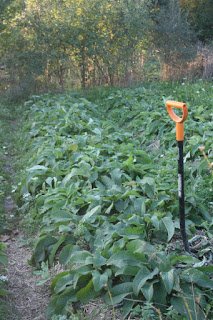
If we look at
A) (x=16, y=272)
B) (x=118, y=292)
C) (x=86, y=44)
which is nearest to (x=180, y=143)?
(x=118, y=292)

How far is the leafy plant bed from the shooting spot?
3473 mm

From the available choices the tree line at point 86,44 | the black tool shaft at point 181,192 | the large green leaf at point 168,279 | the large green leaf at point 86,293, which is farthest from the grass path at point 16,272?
the tree line at point 86,44

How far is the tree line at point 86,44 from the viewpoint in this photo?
565 inches

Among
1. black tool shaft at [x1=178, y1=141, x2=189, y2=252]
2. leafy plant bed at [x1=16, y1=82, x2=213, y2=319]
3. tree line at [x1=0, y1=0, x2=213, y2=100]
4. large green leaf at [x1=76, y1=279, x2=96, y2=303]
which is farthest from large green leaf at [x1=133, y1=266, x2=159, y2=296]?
tree line at [x1=0, y1=0, x2=213, y2=100]

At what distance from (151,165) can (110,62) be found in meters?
9.48

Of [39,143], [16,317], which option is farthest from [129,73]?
[16,317]

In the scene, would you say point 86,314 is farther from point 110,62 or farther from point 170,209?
point 110,62

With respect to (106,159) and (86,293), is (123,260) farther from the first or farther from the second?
(106,159)

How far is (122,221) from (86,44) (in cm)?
1081

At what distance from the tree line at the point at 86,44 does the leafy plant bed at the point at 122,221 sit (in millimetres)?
6961

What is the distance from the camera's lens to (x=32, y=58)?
14.4m

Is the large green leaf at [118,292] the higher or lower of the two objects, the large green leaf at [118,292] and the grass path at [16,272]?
the higher

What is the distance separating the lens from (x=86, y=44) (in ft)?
47.3

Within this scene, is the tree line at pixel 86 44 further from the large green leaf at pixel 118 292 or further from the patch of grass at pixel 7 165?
the large green leaf at pixel 118 292
